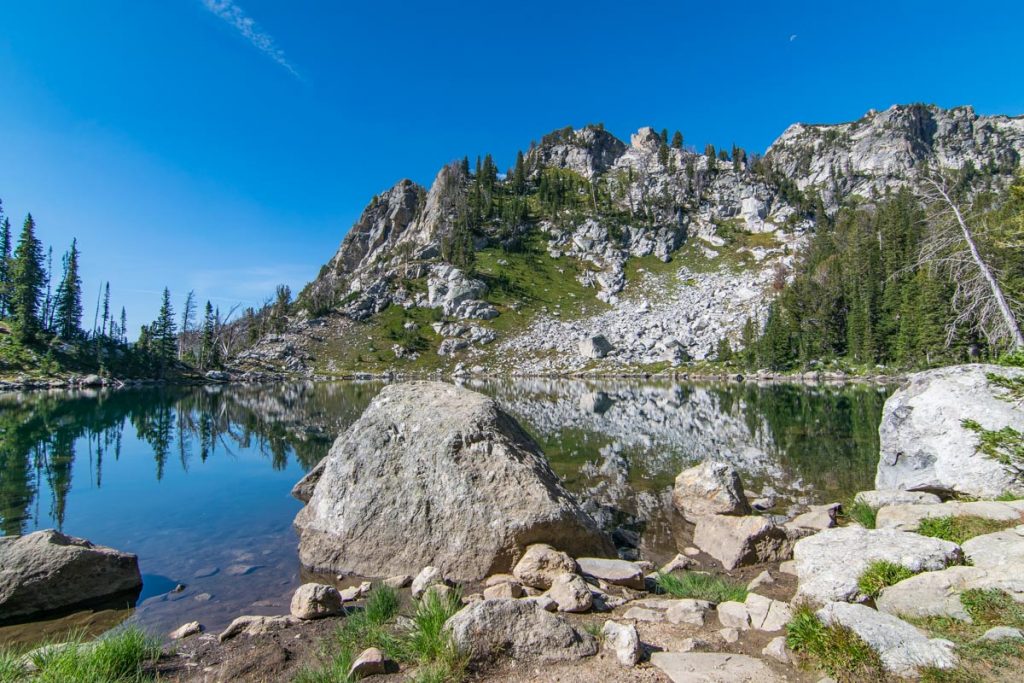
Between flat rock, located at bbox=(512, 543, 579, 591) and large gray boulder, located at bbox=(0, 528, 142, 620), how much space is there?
356 inches

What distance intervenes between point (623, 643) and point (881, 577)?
494 cm

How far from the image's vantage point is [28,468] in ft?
76.8

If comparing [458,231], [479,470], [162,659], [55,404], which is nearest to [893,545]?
[479,470]

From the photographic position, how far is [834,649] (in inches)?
218

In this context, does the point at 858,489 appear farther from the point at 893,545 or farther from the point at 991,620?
the point at 991,620

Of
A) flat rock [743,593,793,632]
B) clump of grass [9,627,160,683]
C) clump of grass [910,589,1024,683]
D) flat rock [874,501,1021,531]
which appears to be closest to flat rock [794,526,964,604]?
flat rock [743,593,793,632]

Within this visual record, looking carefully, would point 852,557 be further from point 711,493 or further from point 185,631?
point 185,631

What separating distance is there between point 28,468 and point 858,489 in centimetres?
3784

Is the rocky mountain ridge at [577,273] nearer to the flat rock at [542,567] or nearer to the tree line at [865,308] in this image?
the tree line at [865,308]

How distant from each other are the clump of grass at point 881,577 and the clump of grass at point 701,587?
191cm

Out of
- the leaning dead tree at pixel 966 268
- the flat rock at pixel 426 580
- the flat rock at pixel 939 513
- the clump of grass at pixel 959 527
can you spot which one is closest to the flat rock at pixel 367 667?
the flat rock at pixel 426 580

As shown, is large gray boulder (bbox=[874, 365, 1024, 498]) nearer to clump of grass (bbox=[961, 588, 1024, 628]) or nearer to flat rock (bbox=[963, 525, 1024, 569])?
flat rock (bbox=[963, 525, 1024, 569])

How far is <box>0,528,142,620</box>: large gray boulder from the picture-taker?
31.6ft

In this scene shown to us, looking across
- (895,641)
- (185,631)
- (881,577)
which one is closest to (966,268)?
(881,577)
